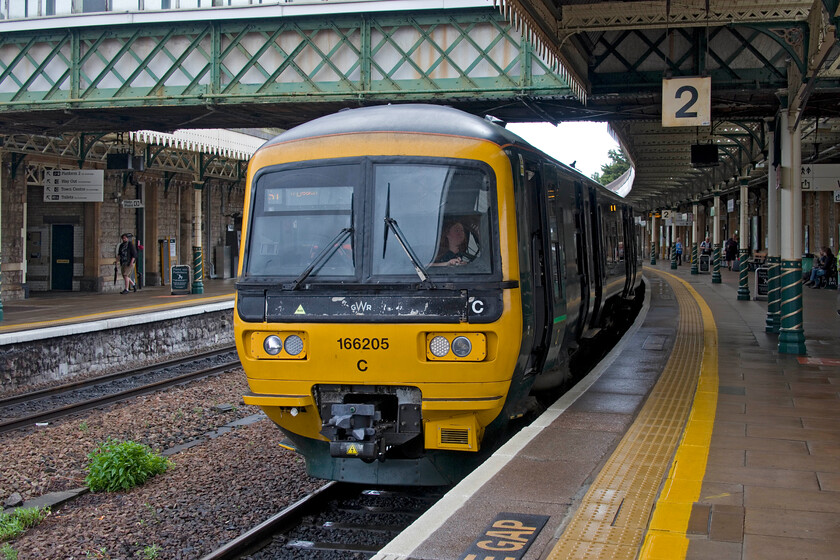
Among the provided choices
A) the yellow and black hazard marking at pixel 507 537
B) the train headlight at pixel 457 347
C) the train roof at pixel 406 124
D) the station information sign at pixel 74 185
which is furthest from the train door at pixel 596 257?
the station information sign at pixel 74 185

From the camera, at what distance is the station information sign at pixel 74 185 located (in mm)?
21172

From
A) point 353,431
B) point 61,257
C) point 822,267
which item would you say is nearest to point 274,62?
point 353,431

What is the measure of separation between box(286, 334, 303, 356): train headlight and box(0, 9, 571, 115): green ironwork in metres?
10.1

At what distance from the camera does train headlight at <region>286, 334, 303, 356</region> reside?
6102 mm

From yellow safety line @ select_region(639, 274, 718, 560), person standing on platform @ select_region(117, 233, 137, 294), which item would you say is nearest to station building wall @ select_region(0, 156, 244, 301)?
person standing on platform @ select_region(117, 233, 137, 294)

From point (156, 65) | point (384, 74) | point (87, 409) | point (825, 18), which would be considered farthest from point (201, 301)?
point (825, 18)

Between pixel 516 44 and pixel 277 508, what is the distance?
10.9 meters

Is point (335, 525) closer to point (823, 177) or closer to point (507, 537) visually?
point (507, 537)

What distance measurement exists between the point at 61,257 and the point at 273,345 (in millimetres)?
21669

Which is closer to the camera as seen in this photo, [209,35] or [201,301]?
[209,35]

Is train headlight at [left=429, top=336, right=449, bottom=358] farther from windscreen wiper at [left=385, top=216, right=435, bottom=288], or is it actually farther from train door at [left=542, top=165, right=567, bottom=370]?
train door at [left=542, top=165, right=567, bottom=370]

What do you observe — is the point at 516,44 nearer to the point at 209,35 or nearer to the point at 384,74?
the point at 384,74

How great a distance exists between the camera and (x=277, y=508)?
6.79m

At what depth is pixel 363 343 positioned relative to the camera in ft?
19.4
